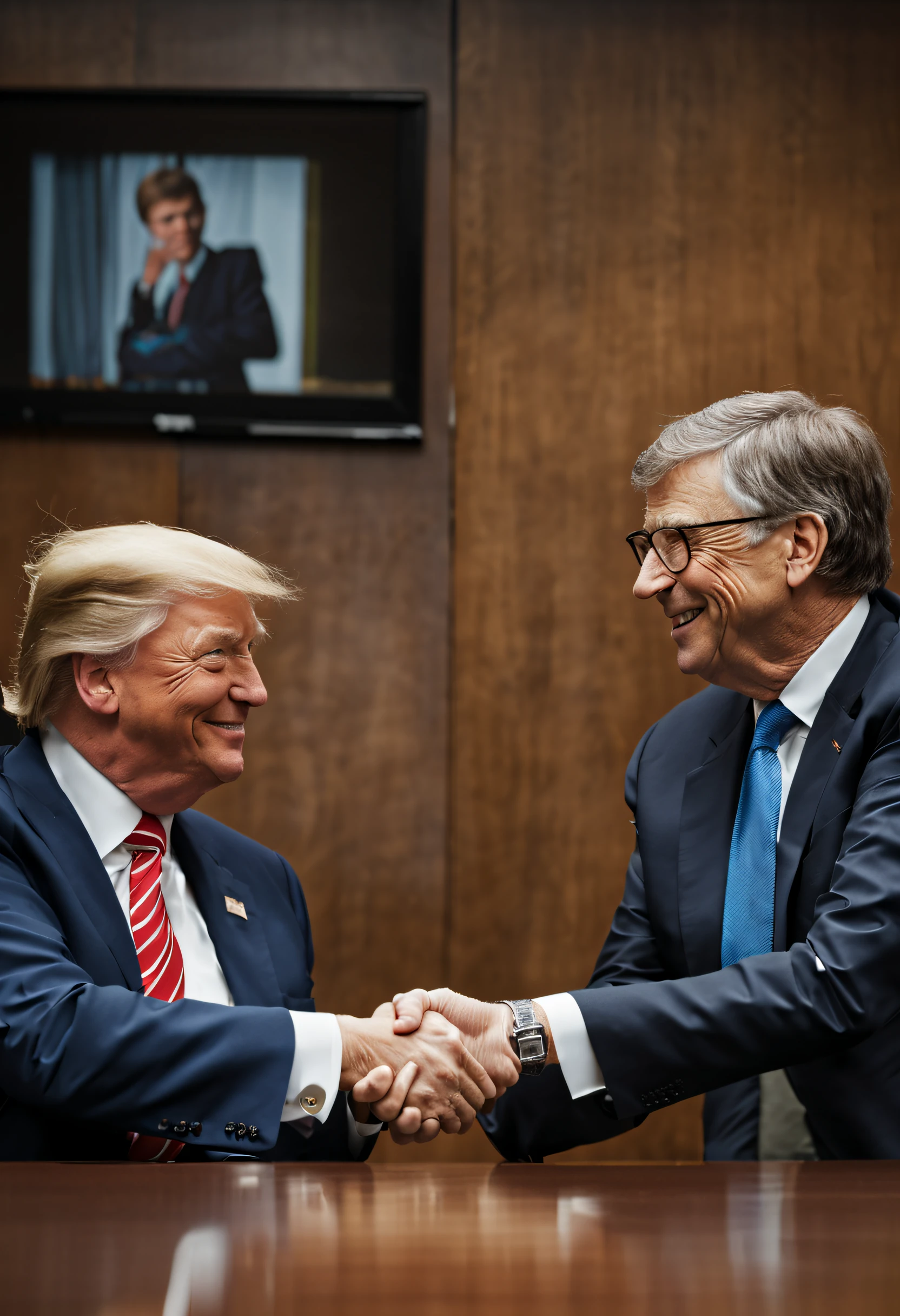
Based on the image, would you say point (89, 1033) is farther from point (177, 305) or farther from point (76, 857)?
point (177, 305)

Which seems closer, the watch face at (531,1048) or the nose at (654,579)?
the watch face at (531,1048)

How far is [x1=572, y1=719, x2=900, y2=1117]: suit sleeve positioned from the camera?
5.09ft

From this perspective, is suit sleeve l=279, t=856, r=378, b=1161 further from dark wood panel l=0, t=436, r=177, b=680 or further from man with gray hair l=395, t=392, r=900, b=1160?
dark wood panel l=0, t=436, r=177, b=680

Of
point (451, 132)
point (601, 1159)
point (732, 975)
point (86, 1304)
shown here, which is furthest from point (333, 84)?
point (86, 1304)

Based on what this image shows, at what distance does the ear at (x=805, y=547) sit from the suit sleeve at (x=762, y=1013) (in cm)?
45

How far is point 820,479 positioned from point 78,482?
223 cm

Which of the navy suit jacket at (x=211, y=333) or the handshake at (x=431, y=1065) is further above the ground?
the navy suit jacket at (x=211, y=333)

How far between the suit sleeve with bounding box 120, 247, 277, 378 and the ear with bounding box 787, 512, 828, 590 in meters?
1.94

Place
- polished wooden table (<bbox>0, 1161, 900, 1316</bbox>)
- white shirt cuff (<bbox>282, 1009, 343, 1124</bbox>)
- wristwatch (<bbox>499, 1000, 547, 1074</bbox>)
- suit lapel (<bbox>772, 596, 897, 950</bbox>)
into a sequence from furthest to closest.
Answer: suit lapel (<bbox>772, 596, 897, 950</bbox>) → wristwatch (<bbox>499, 1000, 547, 1074</bbox>) → white shirt cuff (<bbox>282, 1009, 343, 1124</bbox>) → polished wooden table (<bbox>0, 1161, 900, 1316</bbox>)

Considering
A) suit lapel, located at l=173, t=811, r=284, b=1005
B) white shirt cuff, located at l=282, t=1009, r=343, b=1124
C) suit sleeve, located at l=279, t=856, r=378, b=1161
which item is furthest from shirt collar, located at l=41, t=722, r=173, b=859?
suit sleeve, located at l=279, t=856, r=378, b=1161

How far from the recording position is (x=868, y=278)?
3.41m

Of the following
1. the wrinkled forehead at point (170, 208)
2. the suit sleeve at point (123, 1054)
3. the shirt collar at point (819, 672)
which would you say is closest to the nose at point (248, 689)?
the suit sleeve at point (123, 1054)

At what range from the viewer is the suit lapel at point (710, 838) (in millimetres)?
1839

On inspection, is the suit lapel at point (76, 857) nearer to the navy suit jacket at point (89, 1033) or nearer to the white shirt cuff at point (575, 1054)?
the navy suit jacket at point (89, 1033)
